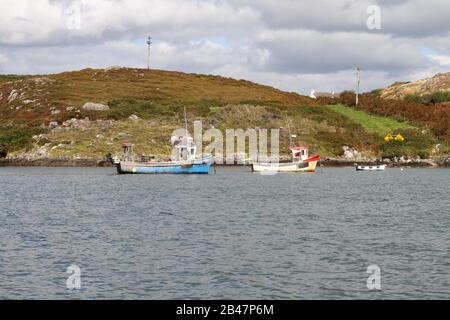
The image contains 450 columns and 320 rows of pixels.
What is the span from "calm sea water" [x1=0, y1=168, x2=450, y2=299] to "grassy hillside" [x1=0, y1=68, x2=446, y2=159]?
47001 millimetres

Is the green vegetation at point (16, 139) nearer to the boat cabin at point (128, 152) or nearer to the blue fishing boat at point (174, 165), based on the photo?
the boat cabin at point (128, 152)

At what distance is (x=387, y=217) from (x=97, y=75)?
410ft

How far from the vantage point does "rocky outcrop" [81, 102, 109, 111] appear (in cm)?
12912

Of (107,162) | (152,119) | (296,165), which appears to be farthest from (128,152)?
(152,119)

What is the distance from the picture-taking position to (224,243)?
3603 cm

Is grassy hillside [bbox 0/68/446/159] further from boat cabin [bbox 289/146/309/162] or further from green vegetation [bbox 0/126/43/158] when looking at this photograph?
boat cabin [bbox 289/146/309/162]

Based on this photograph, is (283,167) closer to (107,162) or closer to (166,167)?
(166,167)

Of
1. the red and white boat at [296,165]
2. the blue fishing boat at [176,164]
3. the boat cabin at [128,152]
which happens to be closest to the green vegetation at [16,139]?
the boat cabin at [128,152]

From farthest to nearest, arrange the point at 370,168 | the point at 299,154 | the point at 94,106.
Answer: the point at 94,106, the point at 370,168, the point at 299,154

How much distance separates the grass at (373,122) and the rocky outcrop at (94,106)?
43560 millimetres

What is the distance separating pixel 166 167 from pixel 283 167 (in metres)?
17.8

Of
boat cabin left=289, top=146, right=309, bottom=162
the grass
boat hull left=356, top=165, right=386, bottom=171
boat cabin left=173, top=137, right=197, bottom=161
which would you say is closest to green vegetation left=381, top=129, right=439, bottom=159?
the grass

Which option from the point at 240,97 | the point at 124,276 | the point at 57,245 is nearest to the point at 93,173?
the point at 240,97

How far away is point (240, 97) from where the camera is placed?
14388 cm
